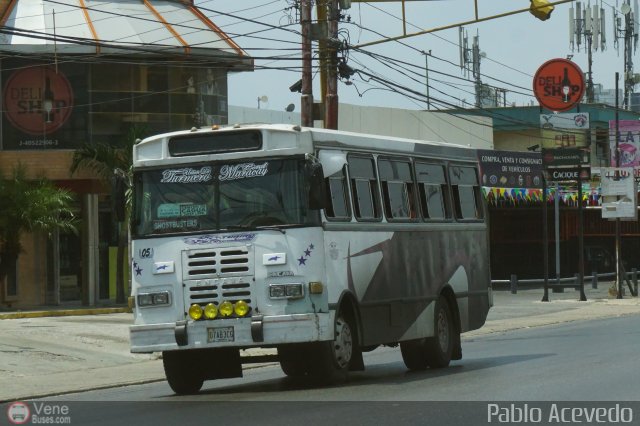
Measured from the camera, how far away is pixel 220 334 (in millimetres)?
16469

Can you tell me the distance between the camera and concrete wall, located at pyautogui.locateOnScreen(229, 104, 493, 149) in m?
50.7

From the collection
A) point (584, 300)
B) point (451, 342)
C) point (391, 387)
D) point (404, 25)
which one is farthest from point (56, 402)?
point (584, 300)

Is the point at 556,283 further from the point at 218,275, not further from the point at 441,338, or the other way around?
the point at 218,275

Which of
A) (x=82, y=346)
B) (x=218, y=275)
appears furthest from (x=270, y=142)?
(x=82, y=346)

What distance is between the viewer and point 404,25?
26.9 m

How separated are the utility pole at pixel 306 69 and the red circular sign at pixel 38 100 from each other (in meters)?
12.5

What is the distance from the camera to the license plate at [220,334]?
1641 cm

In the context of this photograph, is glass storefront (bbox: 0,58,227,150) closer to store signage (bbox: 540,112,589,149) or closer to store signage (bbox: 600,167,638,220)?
store signage (bbox: 600,167,638,220)

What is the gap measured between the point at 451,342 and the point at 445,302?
593 mm

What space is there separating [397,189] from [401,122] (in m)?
37.9

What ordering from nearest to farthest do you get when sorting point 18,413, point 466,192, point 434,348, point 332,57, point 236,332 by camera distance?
point 18,413
point 236,332
point 434,348
point 466,192
point 332,57

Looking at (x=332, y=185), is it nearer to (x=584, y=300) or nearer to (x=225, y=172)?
(x=225, y=172)

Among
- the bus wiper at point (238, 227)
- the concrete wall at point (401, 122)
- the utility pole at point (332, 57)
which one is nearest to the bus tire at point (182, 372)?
the bus wiper at point (238, 227)

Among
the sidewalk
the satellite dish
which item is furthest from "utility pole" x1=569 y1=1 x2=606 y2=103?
the sidewalk
